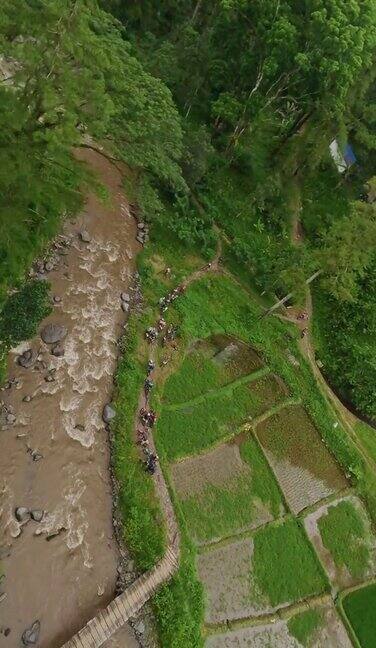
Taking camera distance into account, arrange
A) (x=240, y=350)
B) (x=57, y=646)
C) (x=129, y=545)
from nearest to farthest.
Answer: (x=57, y=646)
(x=129, y=545)
(x=240, y=350)

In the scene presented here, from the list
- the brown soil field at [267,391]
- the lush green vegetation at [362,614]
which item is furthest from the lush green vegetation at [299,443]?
the lush green vegetation at [362,614]

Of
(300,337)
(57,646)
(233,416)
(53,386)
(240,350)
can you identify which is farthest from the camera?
(300,337)

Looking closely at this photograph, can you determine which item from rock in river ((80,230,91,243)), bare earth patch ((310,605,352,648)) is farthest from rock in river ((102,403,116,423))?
bare earth patch ((310,605,352,648))

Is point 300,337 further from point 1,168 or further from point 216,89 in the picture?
point 1,168

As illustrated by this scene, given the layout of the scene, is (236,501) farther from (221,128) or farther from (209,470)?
(221,128)

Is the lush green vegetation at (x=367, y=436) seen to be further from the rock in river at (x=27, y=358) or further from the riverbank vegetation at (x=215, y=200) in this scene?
the rock in river at (x=27, y=358)

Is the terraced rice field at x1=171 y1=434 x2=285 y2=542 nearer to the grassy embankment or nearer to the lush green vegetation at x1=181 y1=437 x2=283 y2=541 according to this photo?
the lush green vegetation at x1=181 y1=437 x2=283 y2=541

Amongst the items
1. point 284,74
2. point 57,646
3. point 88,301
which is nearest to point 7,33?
point 88,301
